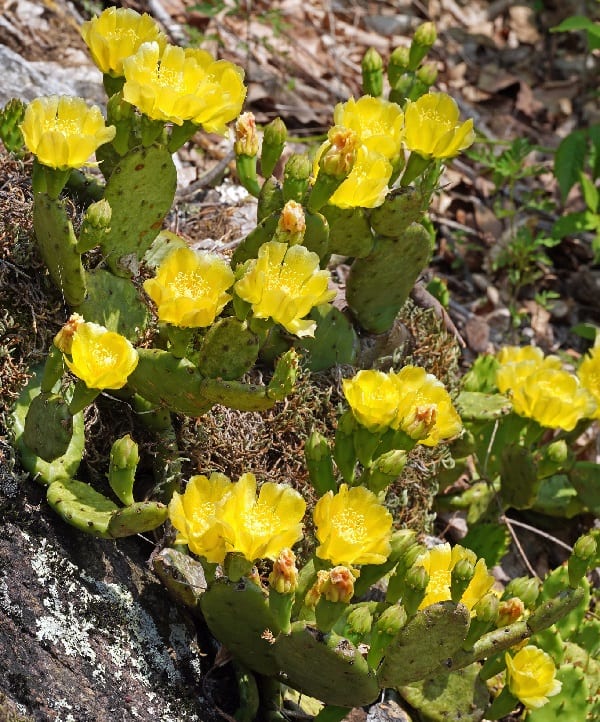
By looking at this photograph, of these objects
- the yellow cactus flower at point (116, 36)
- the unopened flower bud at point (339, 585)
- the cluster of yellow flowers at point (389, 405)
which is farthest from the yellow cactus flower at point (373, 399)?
the yellow cactus flower at point (116, 36)

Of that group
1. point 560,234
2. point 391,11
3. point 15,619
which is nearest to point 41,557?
point 15,619

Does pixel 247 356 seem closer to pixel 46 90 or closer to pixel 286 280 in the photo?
pixel 286 280

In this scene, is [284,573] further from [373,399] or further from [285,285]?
[285,285]

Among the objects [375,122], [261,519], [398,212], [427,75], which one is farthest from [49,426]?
[427,75]

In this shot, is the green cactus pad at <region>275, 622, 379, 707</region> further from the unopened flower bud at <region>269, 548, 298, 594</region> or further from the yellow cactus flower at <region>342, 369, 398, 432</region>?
the yellow cactus flower at <region>342, 369, 398, 432</region>

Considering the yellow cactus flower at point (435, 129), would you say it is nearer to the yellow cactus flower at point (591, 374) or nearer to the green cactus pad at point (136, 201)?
the green cactus pad at point (136, 201)

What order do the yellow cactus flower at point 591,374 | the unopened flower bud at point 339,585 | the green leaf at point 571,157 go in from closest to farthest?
the unopened flower bud at point 339,585
the yellow cactus flower at point 591,374
the green leaf at point 571,157

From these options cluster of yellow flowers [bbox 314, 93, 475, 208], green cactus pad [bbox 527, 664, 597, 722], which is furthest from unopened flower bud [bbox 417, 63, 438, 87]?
green cactus pad [bbox 527, 664, 597, 722]
